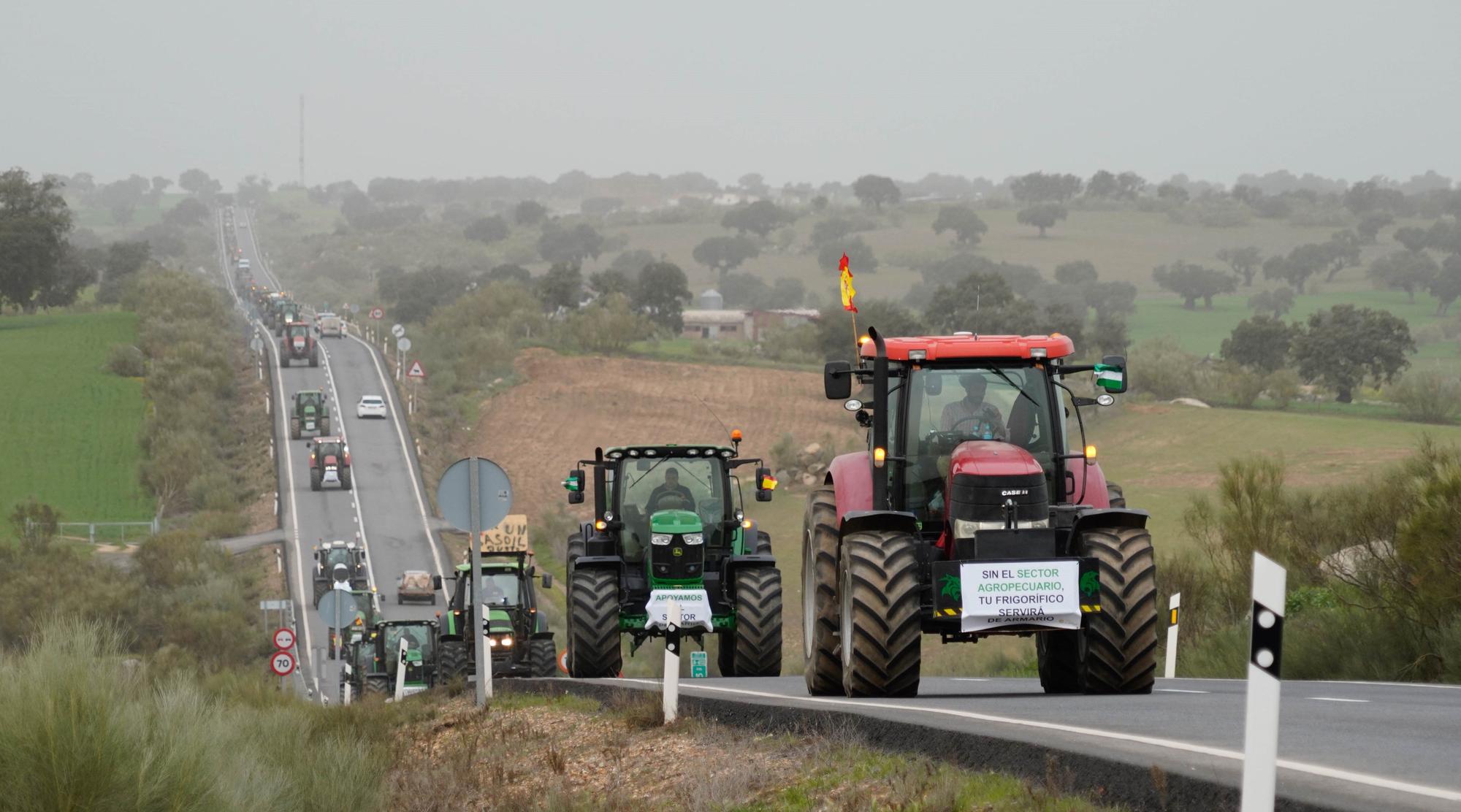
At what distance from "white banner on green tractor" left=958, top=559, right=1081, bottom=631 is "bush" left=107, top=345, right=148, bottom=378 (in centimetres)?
9361

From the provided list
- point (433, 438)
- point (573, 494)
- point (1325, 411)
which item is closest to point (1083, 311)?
point (1325, 411)

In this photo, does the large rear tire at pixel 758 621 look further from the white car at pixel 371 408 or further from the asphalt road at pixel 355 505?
the white car at pixel 371 408

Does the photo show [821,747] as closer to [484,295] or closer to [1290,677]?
[1290,677]

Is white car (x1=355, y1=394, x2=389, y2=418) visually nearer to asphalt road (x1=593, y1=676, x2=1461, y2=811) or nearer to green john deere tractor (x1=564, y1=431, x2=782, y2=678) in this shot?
green john deere tractor (x1=564, y1=431, x2=782, y2=678)

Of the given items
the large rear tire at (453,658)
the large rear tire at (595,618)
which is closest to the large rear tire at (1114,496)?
the large rear tire at (595,618)

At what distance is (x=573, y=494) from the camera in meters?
21.3

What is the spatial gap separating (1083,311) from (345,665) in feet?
450

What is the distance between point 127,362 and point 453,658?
268ft

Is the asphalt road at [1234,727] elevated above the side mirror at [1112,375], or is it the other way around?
the side mirror at [1112,375]

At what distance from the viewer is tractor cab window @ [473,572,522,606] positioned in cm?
2589

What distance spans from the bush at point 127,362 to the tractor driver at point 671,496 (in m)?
84.7

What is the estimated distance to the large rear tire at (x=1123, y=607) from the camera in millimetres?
11438

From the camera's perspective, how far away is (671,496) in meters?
20.0

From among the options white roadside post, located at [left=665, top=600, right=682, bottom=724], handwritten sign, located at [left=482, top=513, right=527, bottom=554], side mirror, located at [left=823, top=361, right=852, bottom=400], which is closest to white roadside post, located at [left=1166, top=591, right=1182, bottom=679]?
side mirror, located at [left=823, top=361, right=852, bottom=400]
